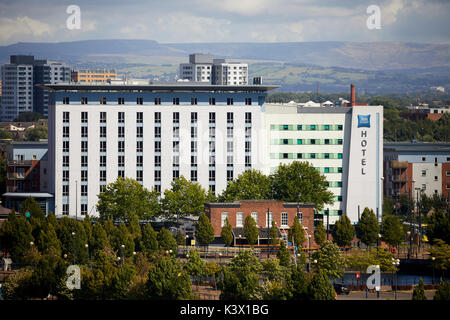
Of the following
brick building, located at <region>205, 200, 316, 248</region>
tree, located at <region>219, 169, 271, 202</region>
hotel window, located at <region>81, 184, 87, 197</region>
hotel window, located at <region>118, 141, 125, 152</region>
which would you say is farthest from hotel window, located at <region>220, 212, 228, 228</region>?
hotel window, located at <region>81, 184, 87, 197</region>

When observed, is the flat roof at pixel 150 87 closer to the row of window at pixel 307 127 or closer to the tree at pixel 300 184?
the row of window at pixel 307 127

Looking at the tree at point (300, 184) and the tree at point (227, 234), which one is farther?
the tree at point (300, 184)

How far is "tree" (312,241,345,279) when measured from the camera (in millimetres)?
81062

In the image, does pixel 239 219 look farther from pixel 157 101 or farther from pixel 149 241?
pixel 157 101

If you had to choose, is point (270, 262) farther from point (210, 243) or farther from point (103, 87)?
point (103, 87)

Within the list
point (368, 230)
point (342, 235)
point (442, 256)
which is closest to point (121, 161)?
point (342, 235)

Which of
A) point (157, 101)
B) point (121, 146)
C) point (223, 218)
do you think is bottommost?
point (223, 218)

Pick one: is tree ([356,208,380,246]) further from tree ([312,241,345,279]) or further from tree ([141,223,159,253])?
tree ([141,223,159,253])

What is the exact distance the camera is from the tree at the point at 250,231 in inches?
3905

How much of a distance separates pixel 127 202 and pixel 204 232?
15427 millimetres

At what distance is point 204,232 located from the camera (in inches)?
3900

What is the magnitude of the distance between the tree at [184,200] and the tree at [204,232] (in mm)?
12325

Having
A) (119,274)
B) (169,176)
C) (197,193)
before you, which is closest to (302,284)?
(119,274)

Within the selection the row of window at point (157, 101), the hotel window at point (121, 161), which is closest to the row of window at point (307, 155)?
the row of window at point (157, 101)
